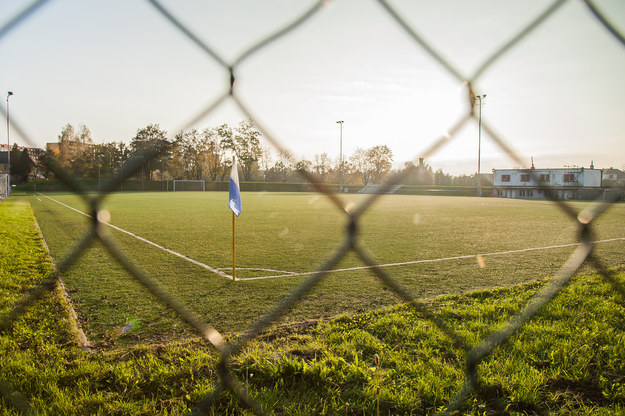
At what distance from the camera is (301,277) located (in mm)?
5137

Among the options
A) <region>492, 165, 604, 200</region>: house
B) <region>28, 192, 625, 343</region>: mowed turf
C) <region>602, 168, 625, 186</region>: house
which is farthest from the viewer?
<region>602, 168, 625, 186</region>: house

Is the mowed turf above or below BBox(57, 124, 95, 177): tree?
below

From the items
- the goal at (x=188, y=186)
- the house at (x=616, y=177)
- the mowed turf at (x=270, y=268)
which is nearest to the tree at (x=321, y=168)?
the mowed turf at (x=270, y=268)

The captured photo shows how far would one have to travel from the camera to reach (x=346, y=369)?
214cm

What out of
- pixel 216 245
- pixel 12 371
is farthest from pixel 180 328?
pixel 216 245

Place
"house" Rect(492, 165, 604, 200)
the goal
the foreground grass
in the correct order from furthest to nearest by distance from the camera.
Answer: the goal, the foreground grass, "house" Rect(492, 165, 604, 200)

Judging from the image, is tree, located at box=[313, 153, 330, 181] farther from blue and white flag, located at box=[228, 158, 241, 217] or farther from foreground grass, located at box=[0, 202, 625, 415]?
blue and white flag, located at box=[228, 158, 241, 217]

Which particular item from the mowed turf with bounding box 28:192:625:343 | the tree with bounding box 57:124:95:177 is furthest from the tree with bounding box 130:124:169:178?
the mowed turf with bounding box 28:192:625:343

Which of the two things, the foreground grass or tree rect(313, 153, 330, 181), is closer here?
tree rect(313, 153, 330, 181)

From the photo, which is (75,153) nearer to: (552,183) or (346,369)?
(346,369)

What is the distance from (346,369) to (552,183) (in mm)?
2168

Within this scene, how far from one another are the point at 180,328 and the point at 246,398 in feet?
5.47

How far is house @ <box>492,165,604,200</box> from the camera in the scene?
127cm

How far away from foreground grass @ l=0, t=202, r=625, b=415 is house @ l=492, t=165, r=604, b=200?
79 cm
